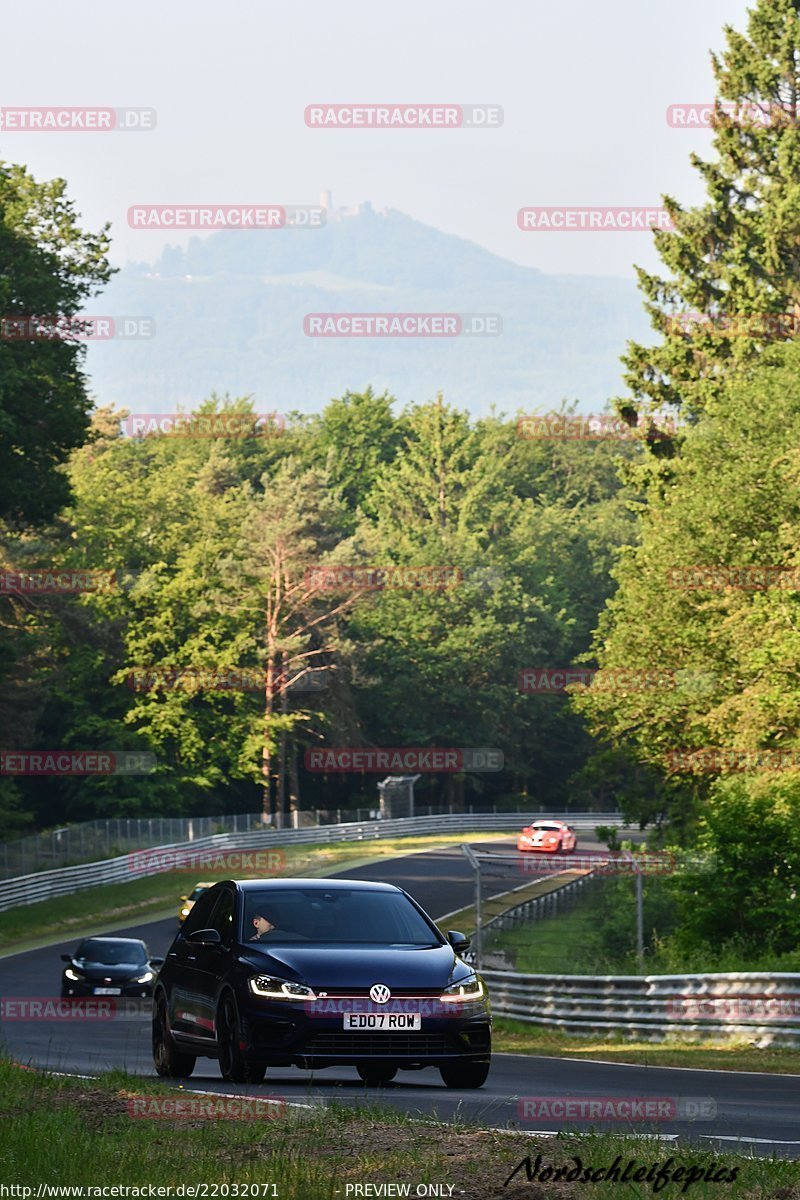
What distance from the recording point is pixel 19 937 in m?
53.2

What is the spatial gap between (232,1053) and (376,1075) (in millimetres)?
1475

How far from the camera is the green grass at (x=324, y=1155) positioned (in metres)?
8.56

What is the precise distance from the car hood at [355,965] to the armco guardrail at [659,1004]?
30.5 feet

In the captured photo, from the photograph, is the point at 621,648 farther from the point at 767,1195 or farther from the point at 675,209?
the point at 767,1195

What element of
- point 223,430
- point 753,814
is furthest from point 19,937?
point 223,430

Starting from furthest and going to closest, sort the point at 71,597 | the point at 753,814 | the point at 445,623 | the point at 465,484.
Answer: the point at 465,484 < the point at 445,623 < the point at 71,597 < the point at 753,814

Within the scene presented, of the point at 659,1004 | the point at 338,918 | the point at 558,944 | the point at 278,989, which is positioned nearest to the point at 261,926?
the point at 338,918

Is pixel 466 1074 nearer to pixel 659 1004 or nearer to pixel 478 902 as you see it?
pixel 659 1004

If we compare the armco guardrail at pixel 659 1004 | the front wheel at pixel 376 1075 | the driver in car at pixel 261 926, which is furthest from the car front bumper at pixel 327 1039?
the armco guardrail at pixel 659 1004

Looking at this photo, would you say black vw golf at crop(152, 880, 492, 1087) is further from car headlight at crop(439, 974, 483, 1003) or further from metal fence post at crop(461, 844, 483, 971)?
metal fence post at crop(461, 844, 483, 971)

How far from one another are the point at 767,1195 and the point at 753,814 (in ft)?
75.0

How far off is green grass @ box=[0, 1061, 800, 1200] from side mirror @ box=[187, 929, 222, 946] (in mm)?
2979

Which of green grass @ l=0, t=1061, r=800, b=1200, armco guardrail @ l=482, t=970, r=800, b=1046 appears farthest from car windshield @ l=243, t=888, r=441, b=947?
armco guardrail @ l=482, t=970, r=800, b=1046

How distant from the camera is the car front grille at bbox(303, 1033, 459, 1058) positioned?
523 inches
